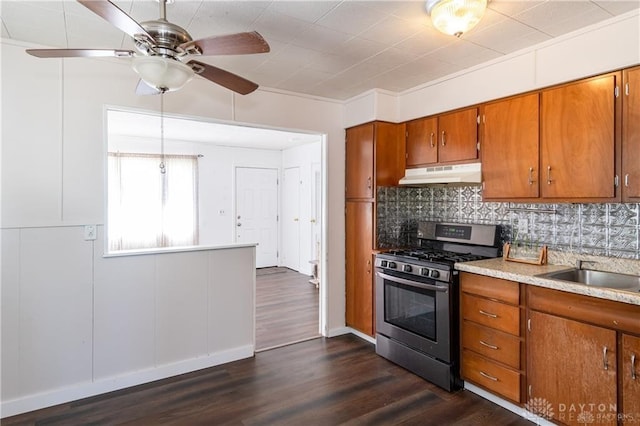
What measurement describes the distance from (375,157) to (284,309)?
7.69 feet

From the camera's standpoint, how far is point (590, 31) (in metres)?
2.19

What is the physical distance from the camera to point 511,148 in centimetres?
265

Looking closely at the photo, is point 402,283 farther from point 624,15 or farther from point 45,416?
point 45,416

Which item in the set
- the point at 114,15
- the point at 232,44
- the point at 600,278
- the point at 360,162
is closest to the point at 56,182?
the point at 114,15

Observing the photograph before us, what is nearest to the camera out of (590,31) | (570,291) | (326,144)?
(570,291)

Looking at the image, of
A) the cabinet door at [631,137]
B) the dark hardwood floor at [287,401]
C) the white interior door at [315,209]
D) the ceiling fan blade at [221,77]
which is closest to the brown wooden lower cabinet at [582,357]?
the dark hardwood floor at [287,401]

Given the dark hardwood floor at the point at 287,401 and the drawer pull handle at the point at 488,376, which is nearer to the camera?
the dark hardwood floor at the point at 287,401

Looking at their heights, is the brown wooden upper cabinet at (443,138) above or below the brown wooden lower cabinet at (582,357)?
above

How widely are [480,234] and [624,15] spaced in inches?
66.9

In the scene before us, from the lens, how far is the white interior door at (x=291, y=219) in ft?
22.9

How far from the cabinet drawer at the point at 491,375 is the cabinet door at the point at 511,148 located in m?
1.21

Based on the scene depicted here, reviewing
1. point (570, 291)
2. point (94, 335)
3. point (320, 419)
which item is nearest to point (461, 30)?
point (570, 291)

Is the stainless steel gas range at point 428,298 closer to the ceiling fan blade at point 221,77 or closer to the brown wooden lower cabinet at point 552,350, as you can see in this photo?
the brown wooden lower cabinet at point 552,350

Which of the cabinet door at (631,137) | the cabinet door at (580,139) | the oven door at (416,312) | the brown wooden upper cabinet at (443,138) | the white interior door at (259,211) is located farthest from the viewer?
the white interior door at (259,211)
